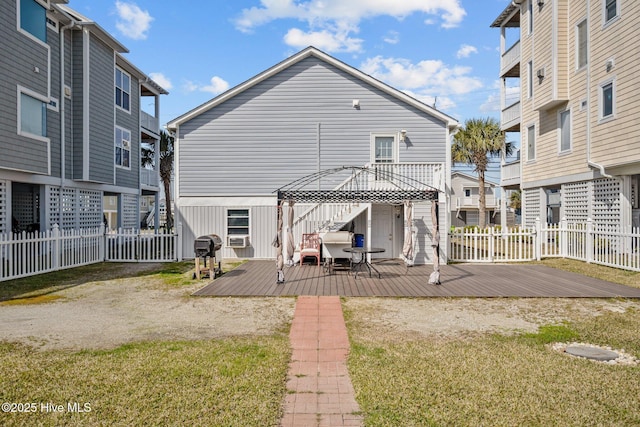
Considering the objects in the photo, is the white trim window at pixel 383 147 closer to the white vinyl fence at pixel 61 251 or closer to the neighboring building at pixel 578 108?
the neighboring building at pixel 578 108

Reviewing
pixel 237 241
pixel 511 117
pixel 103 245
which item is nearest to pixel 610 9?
pixel 511 117

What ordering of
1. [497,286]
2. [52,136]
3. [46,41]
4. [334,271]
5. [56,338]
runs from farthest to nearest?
[52,136] < [46,41] < [334,271] < [497,286] < [56,338]

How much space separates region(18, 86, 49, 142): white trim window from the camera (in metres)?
12.6

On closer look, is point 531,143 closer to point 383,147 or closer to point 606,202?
point 606,202

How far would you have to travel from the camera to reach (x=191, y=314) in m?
7.08

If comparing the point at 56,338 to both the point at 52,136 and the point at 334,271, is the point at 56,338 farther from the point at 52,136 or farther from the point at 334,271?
the point at 52,136

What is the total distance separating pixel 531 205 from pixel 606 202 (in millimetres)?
5356

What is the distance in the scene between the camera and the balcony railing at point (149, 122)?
880 inches

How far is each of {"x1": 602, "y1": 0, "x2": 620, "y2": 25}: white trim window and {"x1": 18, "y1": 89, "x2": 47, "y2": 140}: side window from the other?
2054 cm

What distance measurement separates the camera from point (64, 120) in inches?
605

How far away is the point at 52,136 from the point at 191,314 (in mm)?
12246

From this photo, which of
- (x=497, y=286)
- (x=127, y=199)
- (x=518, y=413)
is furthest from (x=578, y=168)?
(x=127, y=199)

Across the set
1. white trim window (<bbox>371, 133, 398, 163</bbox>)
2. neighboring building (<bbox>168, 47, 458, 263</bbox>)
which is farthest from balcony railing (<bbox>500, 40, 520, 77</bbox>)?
white trim window (<bbox>371, 133, 398, 163</bbox>)

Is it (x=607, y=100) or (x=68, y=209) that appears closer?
(x=607, y=100)
